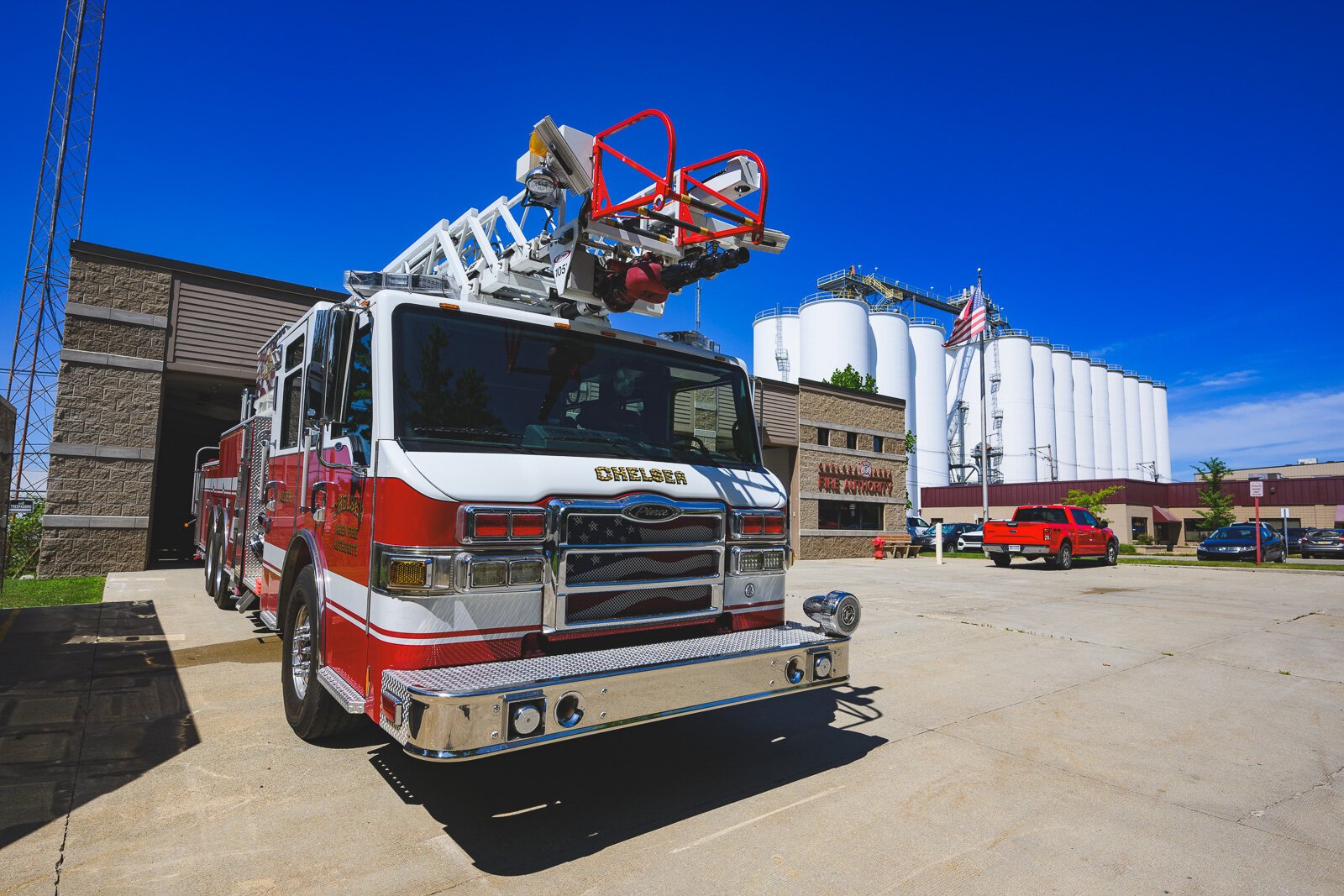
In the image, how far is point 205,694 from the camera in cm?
578

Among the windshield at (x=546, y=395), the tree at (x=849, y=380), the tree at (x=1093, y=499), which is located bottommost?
the windshield at (x=546, y=395)

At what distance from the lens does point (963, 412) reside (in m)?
61.9

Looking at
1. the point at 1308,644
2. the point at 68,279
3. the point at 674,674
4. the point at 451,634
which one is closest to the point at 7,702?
the point at 451,634

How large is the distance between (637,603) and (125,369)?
14.2 m

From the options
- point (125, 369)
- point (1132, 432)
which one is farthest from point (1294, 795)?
point (1132, 432)

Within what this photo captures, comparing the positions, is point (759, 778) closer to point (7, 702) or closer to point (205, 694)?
point (205, 694)

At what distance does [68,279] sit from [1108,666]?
17.1 metres

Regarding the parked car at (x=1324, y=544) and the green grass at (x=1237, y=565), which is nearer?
the green grass at (x=1237, y=565)

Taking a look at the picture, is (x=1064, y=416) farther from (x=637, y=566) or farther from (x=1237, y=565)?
(x=637, y=566)

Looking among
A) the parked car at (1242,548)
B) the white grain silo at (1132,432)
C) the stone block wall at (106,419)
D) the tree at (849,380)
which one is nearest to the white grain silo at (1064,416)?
the white grain silo at (1132,432)

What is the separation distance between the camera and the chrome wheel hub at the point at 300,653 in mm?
4707

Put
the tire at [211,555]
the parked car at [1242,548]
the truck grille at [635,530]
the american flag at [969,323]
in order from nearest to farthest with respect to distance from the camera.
Result: the truck grille at [635,530] < the tire at [211,555] < the parked car at [1242,548] < the american flag at [969,323]

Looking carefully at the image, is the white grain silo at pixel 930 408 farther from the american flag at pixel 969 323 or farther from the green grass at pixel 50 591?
the green grass at pixel 50 591

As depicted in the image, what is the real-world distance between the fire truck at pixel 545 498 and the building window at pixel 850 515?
2329 centimetres
